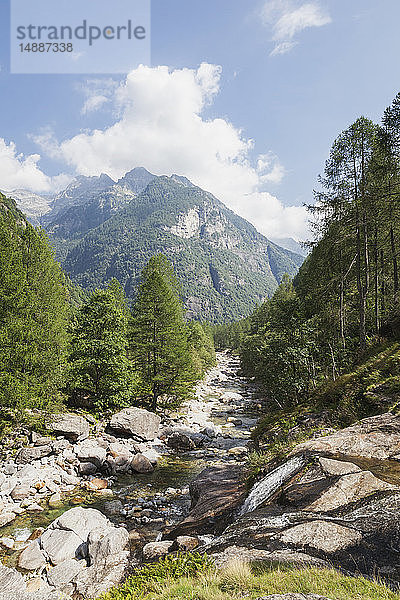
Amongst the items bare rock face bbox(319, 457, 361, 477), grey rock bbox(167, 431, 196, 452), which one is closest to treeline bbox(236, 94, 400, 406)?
grey rock bbox(167, 431, 196, 452)

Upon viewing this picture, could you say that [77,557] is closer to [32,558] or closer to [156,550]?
[32,558]

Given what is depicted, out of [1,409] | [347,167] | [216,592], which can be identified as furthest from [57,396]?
[347,167]

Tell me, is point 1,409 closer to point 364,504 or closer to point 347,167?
point 364,504

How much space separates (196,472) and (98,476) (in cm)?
537

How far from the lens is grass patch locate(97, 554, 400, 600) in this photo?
4.00 m

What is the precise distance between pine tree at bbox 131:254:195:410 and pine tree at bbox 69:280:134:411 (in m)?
2.99

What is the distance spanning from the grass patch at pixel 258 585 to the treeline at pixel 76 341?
15256 mm

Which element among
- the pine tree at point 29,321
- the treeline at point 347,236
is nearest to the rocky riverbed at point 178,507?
the pine tree at point 29,321

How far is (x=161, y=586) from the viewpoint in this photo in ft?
18.4

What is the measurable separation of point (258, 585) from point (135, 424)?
20.7 meters

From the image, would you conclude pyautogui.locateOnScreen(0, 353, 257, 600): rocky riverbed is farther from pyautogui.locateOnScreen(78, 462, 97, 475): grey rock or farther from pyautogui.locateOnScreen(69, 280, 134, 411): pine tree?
pyautogui.locateOnScreen(69, 280, 134, 411): pine tree

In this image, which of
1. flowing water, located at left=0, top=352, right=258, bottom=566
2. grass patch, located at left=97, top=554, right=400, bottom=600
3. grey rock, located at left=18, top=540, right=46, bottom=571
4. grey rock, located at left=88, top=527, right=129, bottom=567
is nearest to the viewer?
grass patch, located at left=97, top=554, right=400, bottom=600

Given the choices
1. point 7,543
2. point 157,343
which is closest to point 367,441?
point 7,543

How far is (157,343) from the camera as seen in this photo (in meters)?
30.3
